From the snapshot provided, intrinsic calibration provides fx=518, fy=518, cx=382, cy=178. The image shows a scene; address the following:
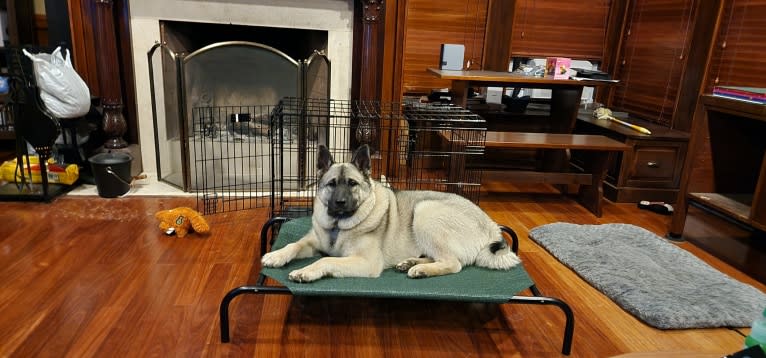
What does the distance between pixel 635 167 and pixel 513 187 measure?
0.93 meters

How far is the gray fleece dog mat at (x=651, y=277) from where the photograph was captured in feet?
7.63

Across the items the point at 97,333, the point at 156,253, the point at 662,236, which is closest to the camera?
the point at 97,333

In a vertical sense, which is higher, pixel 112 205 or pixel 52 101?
pixel 52 101

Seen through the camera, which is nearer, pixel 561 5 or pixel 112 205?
pixel 112 205

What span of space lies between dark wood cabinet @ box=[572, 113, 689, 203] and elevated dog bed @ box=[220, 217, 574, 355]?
2.15 m

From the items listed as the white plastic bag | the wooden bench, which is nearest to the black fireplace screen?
the white plastic bag

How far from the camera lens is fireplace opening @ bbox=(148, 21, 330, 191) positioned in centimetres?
375

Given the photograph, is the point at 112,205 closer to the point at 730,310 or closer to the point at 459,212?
the point at 459,212

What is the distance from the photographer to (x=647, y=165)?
12.8 feet

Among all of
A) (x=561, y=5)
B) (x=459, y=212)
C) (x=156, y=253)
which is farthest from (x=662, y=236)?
(x=156, y=253)

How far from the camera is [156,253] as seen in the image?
108 inches

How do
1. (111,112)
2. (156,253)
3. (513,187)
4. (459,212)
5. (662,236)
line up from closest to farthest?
(459,212) → (156,253) → (662,236) → (111,112) → (513,187)

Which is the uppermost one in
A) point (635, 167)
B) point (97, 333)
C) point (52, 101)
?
point (52, 101)

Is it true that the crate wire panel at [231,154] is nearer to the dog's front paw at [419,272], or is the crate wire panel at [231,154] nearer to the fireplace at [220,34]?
the fireplace at [220,34]
